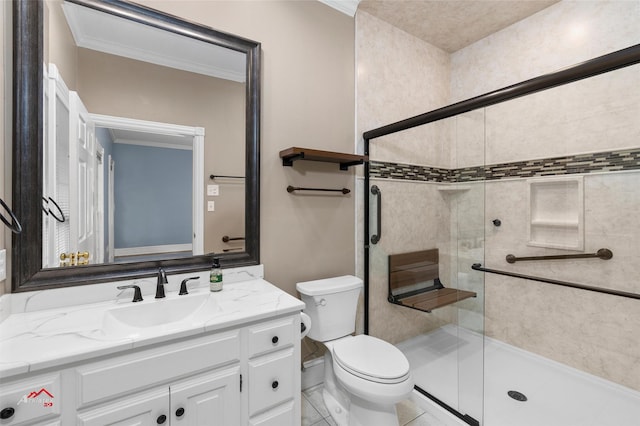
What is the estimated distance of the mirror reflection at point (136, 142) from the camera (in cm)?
131

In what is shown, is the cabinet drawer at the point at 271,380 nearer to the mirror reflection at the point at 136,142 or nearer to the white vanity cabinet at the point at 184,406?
the white vanity cabinet at the point at 184,406

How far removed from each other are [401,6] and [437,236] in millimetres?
1791

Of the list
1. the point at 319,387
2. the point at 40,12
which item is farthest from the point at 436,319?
the point at 40,12

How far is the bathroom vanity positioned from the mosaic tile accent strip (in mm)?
1468

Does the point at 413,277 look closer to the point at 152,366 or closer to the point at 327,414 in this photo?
the point at 327,414

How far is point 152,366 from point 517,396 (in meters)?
2.18

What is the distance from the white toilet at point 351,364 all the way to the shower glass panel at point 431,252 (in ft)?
1.69

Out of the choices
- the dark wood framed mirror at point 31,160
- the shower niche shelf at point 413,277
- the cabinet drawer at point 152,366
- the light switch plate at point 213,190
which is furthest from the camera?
the shower niche shelf at point 413,277

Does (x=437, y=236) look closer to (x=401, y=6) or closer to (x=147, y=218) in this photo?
(x=401, y=6)

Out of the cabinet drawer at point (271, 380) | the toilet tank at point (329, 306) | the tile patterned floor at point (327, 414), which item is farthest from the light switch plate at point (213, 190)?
the tile patterned floor at point (327, 414)

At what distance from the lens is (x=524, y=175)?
2.40 meters

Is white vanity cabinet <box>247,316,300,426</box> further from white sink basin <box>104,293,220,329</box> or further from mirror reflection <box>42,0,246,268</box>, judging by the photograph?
mirror reflection <box>42,0,246,268</box>

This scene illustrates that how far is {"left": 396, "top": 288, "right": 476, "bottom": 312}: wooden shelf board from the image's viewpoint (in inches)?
78.7

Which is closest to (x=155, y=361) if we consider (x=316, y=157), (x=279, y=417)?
(x=279, y=417)
